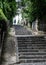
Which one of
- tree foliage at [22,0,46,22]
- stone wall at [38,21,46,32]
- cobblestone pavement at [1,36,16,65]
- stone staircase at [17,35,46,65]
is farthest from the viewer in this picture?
stone wall at [38,21,46,32]

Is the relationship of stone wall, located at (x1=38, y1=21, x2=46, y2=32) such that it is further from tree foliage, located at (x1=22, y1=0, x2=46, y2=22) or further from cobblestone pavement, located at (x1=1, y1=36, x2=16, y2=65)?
cobblestone pavement, located at (x1=1, y1=36, x2=16, y2=65)

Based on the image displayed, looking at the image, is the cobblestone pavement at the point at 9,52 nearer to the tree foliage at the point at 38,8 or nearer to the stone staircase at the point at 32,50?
the stone staircase at the point at 32,50

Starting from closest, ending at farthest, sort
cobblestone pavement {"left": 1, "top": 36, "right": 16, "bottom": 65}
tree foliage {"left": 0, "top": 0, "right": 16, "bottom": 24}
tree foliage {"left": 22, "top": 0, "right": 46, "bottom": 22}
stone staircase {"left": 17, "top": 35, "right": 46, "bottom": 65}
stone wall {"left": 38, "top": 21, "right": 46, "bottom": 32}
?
1. cobblestone pavement {"left": 1, "top": 36, "right": 16, "bottom": 65}
2. stone staircase {"left": 17, "top": 35, "right": 46, "bottom": 65}
3. tree foliage {"left": 0, "top": 0, "right": 16, "bottom": 24}
4. tree foliage {"left": 22, "top": 0, "right": 46, "bottom": 22}
5. stone wall {"left": 38, "top": 21, "right": 46, "bottom": 32}

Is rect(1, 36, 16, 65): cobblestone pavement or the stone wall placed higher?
the stone wall

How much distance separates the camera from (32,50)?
10523 mm

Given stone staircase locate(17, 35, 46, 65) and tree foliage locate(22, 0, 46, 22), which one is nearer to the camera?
stone staircase locate(17, 35, 46, 65)

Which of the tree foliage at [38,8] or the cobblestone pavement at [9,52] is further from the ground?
the tree foliage at [38,8]

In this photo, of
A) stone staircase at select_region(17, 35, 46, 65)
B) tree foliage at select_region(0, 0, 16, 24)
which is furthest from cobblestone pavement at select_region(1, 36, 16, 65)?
tree foliage at select_region(0, 0, 16, 24)

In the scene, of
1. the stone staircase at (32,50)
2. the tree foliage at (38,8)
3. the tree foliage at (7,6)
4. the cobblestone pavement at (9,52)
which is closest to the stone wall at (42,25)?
the tree foliage at (38,8)

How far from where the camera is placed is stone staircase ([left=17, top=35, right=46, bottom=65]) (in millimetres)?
9247

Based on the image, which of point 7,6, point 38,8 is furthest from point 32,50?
point 38,8

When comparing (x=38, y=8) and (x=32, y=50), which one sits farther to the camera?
(x=38, y=8)

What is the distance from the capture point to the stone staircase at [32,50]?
9.25 metres

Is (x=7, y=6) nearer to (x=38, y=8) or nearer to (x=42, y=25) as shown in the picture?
(x=38, y=8)
